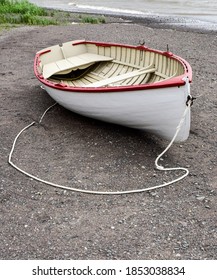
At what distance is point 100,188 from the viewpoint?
561 cm

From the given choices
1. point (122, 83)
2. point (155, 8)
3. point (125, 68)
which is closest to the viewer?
point (122, 83)

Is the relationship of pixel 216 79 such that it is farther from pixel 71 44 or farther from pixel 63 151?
pixel 63 151

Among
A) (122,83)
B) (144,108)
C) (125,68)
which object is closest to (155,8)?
(125,68)

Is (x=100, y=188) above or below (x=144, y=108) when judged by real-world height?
below

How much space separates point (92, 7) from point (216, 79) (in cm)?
1758

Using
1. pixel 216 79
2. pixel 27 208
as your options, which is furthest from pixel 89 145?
pixel 216 79

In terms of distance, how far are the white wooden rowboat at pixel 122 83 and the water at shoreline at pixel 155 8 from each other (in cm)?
1030

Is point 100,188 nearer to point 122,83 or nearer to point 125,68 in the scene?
point 122,83

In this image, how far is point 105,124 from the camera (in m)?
7.24

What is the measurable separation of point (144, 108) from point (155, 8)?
2000 cm

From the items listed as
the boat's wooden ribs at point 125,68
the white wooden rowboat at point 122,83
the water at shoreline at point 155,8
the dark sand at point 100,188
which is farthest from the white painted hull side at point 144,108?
the water at shoreline at point 155,8

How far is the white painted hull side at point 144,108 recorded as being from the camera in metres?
5.75

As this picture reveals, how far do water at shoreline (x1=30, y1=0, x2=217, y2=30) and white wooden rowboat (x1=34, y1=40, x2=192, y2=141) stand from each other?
33.8 ft

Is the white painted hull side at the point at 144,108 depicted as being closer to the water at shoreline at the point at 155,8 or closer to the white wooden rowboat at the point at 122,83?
the white wooden rowboat at the point at 122,83
